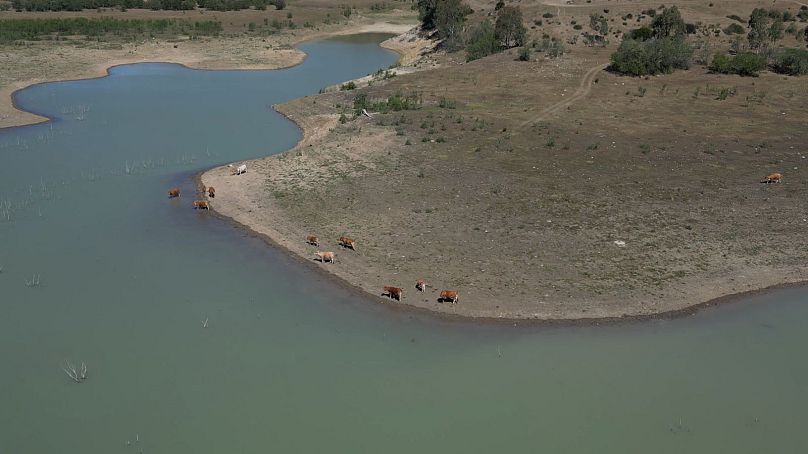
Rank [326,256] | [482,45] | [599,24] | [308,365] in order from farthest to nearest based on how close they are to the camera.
→ 1. [599,24]
2. [482,45]
3. [326,256]
4. [308,365]

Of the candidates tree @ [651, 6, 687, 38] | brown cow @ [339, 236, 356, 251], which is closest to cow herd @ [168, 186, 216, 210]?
brown cow @ [339, 236, 356, 251]

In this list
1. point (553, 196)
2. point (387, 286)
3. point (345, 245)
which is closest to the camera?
point (387, 286)

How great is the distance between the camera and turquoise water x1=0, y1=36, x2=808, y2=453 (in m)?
14.5

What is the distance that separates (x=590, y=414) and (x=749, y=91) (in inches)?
1308

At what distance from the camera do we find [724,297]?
19.7 meters

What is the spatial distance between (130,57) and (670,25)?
45.0 meters

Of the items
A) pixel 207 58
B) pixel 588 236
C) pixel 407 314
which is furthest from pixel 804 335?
pixel 207 58

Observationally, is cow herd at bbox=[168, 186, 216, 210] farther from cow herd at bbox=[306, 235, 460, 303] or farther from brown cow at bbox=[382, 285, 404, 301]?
brown cow at bbox=[382, 285, 404, 301]

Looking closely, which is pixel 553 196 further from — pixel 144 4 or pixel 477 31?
pixel 144 4

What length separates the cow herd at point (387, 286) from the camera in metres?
19.0

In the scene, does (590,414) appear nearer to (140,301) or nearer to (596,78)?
(140,301)

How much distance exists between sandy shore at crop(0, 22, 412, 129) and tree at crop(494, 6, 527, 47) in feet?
56.7

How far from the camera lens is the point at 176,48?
64.5 m

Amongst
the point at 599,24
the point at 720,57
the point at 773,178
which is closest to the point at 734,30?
the point at 599,24
